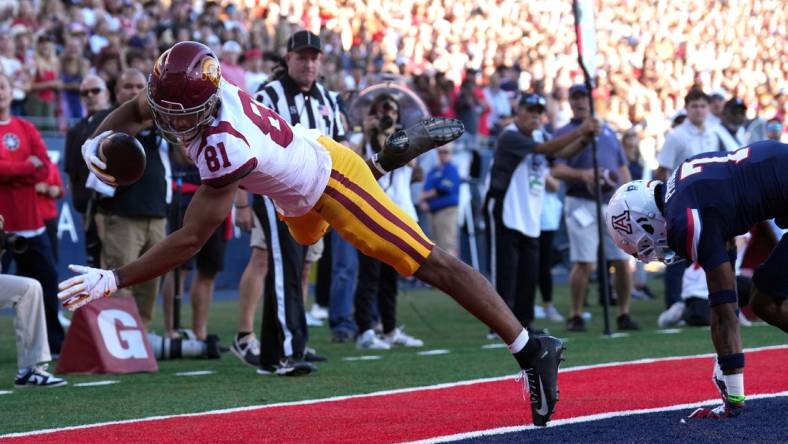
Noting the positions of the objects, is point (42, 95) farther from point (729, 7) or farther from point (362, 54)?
point (729, 7)

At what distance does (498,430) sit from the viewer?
4.97 metres

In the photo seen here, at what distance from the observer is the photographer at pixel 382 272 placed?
9.40 meters

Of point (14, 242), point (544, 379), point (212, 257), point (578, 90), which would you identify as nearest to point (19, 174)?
point (14, 242)

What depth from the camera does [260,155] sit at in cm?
512

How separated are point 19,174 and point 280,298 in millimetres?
2267

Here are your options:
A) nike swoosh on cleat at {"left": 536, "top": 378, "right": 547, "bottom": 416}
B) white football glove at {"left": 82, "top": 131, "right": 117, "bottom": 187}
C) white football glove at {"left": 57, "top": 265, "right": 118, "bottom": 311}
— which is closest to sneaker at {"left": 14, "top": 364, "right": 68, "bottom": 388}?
white football glove at {"left": 82, "top": 131, "right": 117, "bottom": 187}

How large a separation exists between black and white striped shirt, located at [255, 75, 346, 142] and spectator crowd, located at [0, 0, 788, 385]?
1 cm

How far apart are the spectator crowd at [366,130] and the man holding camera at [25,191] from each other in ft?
0.05

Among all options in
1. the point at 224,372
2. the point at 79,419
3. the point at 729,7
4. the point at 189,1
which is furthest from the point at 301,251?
the point at 729,7

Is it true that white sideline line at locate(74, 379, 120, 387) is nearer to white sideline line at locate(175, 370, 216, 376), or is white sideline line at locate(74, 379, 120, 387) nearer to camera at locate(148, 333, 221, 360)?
white sideline line at locate(175, 370, 216, 376)

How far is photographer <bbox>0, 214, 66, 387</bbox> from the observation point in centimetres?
676

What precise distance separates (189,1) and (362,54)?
4083 millimetres

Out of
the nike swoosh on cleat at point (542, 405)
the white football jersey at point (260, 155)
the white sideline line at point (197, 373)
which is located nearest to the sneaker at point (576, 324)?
the white sideline line at point (197, 373)

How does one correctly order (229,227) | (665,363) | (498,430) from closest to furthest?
(498,430), (665,363), (229,227)
